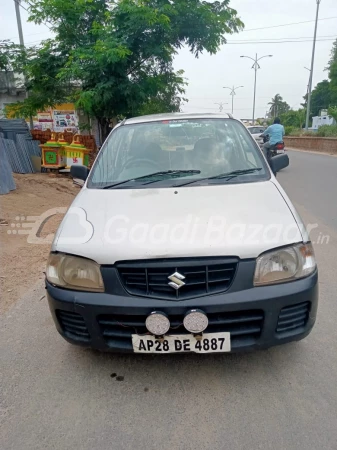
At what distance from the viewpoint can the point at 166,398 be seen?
6.94 feet

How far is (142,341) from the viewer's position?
2059 mm

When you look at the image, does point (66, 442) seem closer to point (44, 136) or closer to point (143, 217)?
point (143, 217)

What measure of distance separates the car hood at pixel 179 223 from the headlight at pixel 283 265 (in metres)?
0.06

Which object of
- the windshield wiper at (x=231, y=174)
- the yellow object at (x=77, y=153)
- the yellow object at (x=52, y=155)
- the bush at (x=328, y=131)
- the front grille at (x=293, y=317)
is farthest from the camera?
the bush at (x=328, y=131)

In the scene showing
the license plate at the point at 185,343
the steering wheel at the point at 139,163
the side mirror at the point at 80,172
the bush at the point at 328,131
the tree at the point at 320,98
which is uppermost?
the tree at the point at 320,98

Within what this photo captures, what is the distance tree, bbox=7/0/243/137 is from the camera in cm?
862

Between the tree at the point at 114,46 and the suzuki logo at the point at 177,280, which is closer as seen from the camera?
the suzuki logo at the point at 177,280

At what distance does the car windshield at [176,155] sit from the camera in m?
2.92

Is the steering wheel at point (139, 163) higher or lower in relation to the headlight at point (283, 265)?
higher

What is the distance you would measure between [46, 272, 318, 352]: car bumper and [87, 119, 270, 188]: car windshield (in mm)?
1092

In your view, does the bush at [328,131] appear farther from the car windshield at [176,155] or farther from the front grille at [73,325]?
the front grille at [73,325]

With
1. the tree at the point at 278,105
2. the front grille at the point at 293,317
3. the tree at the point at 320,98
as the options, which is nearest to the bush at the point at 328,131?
the front grille at the point at 293,317

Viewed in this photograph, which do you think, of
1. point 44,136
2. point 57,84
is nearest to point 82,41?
point 57,84

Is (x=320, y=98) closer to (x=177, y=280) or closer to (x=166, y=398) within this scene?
(x=177, y=280)
